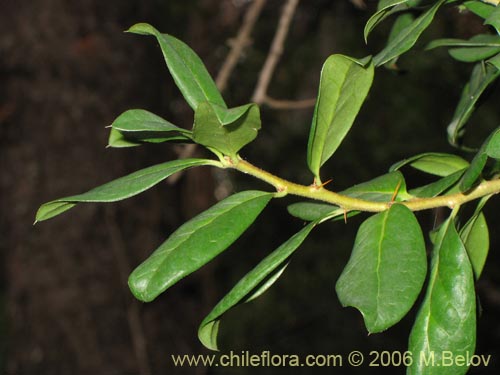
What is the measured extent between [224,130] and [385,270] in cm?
19

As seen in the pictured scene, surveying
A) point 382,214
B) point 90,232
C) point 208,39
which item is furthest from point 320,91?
point 208,39

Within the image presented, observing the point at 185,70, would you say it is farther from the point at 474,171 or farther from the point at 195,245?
the point at 474,171

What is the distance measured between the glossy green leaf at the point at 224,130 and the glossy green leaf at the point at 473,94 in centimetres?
23

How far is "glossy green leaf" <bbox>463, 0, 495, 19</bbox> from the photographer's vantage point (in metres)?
0.65

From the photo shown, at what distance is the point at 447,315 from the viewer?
0.56 metres

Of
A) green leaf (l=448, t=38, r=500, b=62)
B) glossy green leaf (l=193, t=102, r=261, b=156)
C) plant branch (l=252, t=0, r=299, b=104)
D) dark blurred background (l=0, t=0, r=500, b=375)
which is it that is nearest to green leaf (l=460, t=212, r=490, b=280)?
green leaf (l=448, t=38, r=500, b=62)

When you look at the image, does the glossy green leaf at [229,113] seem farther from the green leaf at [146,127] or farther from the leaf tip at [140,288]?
the leaf tip at [140,288]

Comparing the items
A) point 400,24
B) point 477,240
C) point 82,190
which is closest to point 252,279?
point 477,240

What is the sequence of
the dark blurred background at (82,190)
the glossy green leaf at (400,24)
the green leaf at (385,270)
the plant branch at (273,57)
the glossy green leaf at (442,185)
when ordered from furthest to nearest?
1. the dark blurred background at (82,190)
2. the plant branch at (273,57)
3. the glossy green leaf at (400,24)
4. the glossy green leaf at (442,185)
5. the green leaf at (385,270)

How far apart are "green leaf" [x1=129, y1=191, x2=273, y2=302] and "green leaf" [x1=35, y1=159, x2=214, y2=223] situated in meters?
0.05

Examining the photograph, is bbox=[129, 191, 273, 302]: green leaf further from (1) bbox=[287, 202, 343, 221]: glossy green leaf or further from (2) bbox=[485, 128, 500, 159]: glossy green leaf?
(2) bbox=[485, 128, 500, 159]: glossy green leaf

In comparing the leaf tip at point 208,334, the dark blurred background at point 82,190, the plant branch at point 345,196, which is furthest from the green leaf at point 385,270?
the dark blurred background at point 82,190

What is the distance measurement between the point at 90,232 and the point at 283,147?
5.71ft

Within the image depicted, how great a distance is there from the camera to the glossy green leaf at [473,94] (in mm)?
626
